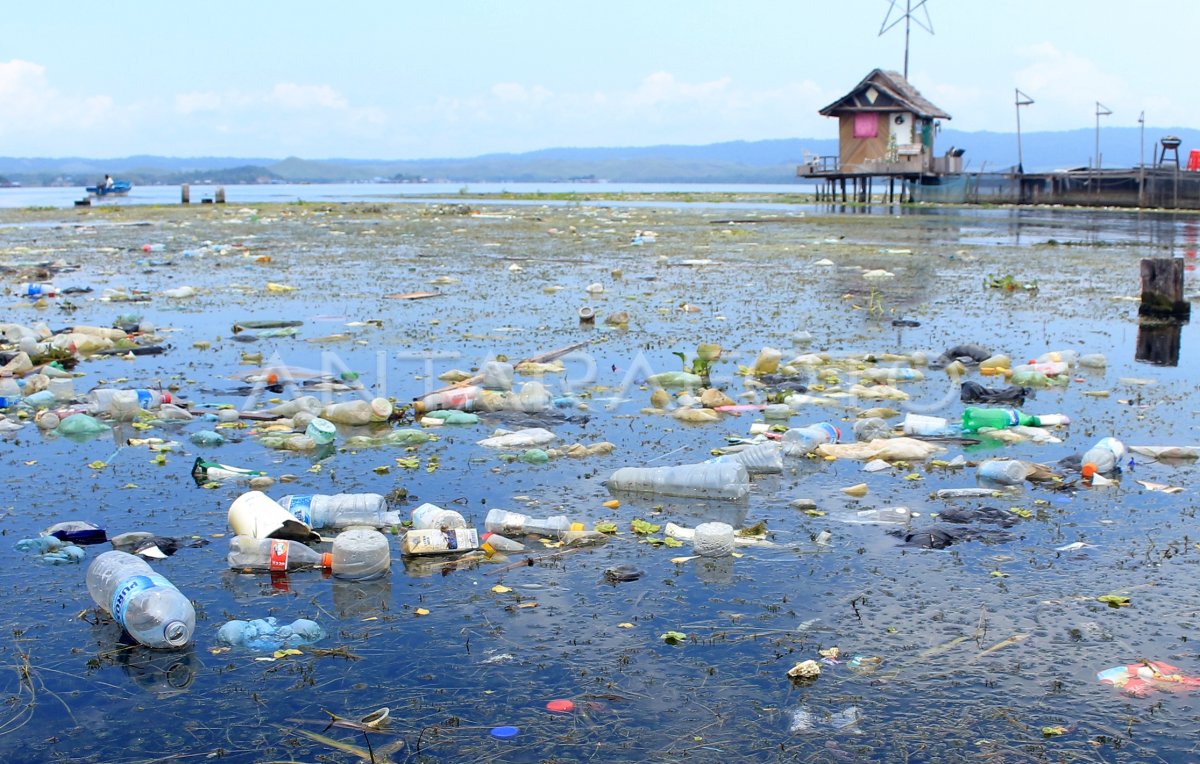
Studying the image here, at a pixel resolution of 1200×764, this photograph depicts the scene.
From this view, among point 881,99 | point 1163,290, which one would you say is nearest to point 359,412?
point 1163,290

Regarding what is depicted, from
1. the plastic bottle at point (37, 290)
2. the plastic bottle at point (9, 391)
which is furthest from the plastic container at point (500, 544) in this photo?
the plastic bottle at point (37, 290)

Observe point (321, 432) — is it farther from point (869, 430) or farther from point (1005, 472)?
point (1005, 472)

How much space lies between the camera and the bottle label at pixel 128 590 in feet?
10.8

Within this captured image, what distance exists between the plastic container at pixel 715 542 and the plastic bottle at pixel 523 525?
0.56 m

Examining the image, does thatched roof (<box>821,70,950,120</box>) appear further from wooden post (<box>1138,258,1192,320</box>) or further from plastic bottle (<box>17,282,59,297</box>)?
plastic bottle (<box>17,282,59,297</box>)

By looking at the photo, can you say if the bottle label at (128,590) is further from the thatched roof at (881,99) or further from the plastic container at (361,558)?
the thatched roof at (881,99)

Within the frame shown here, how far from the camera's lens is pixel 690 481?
482 cm

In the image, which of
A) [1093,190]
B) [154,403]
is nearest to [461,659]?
[154,403]

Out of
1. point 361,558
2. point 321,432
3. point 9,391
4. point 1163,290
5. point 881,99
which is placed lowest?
point 361,558

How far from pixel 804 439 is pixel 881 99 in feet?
127

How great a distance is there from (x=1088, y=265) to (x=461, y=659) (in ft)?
49.2

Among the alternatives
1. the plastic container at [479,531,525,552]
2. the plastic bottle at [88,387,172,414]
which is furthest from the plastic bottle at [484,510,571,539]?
the plastic bottle at [88,387,172,414]

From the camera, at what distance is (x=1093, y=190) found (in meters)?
38.6

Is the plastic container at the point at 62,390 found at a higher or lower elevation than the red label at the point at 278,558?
higher
